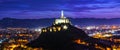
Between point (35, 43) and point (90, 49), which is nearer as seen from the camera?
point (90, 49)

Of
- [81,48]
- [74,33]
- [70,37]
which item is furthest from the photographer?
[74,33]

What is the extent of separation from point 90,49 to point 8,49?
20.0 m

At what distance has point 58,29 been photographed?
6988 cm

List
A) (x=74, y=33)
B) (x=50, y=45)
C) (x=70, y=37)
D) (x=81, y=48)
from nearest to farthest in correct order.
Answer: (x=81, y=48) < (x=50, y=45) < (x=70, y=37) < (x=74, y=33)

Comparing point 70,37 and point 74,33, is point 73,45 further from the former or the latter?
point 74,33

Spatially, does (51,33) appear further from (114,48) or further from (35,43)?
(114,48)

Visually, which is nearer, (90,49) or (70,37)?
(90,49)

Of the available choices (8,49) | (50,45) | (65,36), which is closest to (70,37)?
(65,36)

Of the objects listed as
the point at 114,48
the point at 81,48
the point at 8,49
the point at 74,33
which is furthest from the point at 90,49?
the point at 8,49

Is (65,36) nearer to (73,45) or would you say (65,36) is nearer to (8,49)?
(73,45)

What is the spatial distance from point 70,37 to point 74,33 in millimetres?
5005

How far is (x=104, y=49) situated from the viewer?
55812 millimetres

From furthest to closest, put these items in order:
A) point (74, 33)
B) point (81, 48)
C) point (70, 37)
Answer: point (74, 33), point (70, 37), point (81, 48)

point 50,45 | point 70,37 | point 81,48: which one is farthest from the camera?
point 70,37
